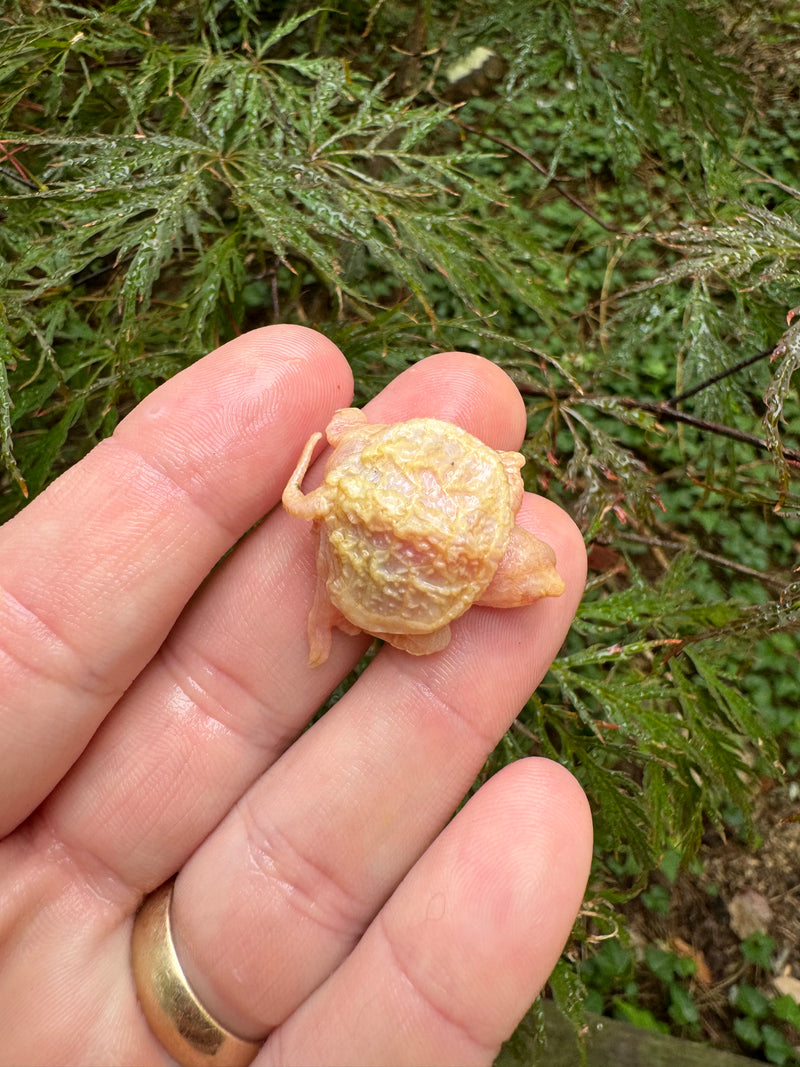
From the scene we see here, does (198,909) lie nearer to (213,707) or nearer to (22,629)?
(213,707)

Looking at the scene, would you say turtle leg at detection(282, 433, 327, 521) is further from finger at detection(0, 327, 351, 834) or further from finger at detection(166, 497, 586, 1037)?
finger at detection(166, 497, 586, 1037)

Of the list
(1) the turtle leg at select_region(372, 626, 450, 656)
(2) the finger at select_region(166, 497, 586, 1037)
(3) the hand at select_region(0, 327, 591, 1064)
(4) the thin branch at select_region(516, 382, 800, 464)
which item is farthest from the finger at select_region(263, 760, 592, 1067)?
(4) the thin branch at select_region(516, 382, 800, 464)

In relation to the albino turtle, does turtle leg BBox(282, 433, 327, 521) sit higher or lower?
higher

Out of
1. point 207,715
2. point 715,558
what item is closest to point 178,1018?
point 207,715

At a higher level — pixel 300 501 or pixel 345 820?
pixel 300 501

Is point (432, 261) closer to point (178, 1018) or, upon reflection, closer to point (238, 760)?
point (238, 760)

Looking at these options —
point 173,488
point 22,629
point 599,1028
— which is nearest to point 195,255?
point 173,488

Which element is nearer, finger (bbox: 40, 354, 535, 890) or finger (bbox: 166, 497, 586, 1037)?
finger (bbox: 166, 497, 586, 1037)
